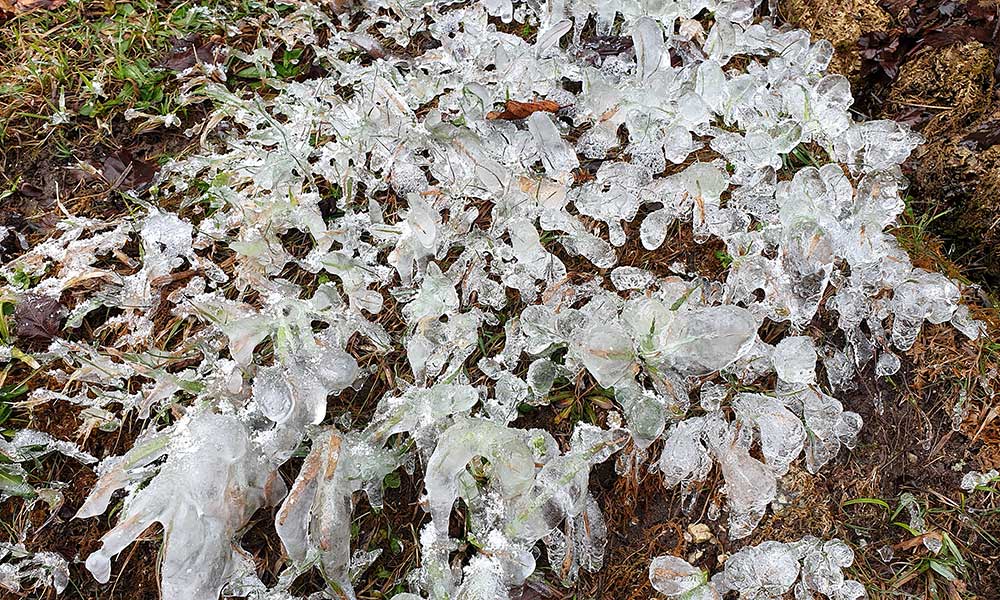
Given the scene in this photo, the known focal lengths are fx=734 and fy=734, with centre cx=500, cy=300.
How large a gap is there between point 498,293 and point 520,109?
649mm

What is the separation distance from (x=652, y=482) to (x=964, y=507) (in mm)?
812

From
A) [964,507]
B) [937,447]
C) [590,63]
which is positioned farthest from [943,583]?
[590,63]

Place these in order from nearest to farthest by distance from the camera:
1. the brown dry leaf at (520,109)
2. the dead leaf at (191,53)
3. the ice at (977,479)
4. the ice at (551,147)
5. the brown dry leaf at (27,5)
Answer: the ice at (977,479)
the ice at (551,147)
the brown dry leaf at (520,109)
the dead leaf at (191,53)
the brown dry leaf at (27,5)

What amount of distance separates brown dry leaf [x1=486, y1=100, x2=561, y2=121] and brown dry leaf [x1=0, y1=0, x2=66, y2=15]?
1.91 m

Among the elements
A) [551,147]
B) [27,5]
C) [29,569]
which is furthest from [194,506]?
[27,5]

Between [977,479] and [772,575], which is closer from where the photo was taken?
[772,575]

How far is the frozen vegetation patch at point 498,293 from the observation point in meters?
1.71

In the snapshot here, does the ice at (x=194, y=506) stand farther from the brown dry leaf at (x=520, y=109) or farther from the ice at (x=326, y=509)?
the brown dry leaf at (x=520, y=109)

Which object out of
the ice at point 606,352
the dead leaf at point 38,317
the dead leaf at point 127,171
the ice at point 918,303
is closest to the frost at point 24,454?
the dead leaf at point 38,317

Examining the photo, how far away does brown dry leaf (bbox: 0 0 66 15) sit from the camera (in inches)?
115

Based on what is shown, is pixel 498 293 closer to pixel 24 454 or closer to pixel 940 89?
pixel 24 454

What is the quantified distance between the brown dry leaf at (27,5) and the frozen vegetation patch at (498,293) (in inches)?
32.7

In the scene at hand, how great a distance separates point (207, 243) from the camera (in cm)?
224

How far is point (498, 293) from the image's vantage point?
6.81 ft
